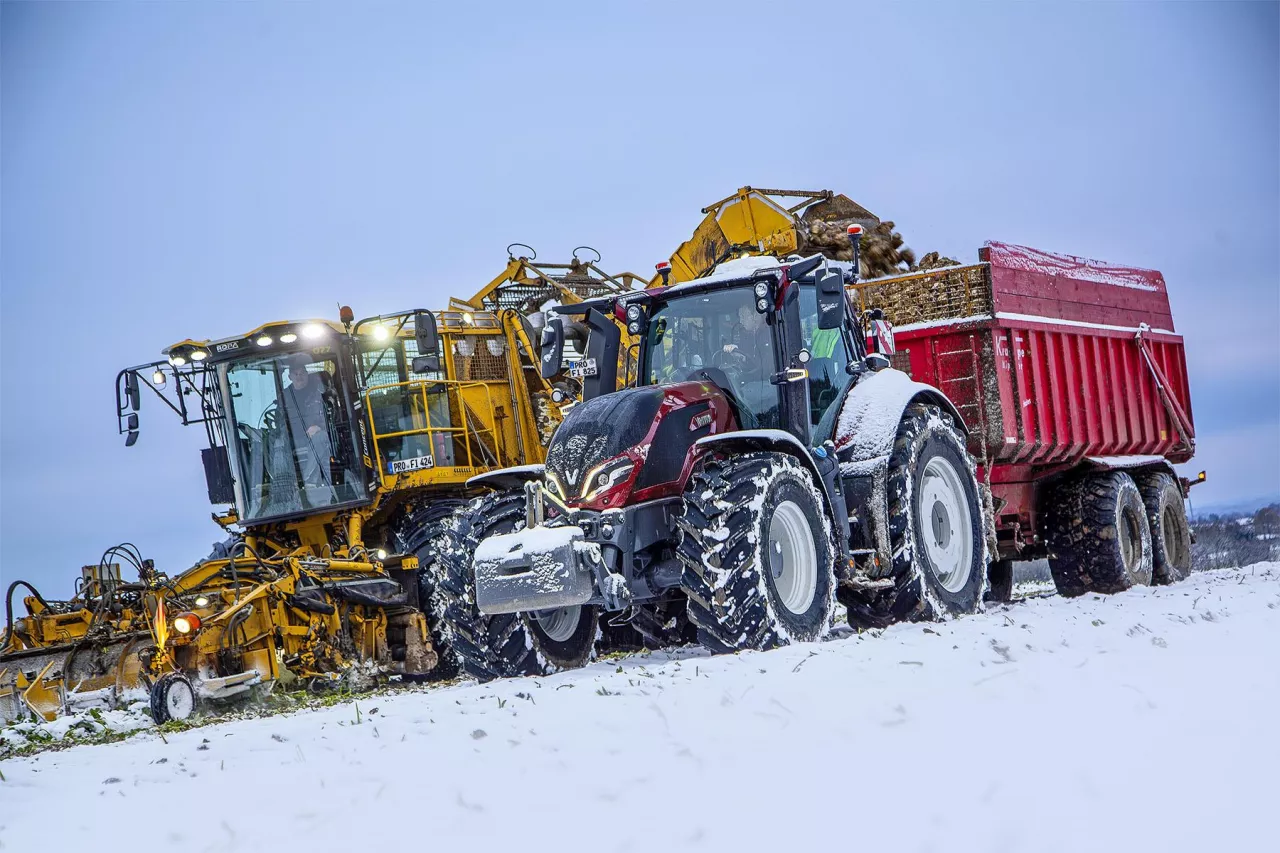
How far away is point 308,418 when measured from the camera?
12859 millimetres

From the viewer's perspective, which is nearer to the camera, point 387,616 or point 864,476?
point 864,476

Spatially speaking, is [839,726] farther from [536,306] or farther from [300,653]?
[536,306]

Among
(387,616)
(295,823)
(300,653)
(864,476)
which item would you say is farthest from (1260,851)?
(387,616)

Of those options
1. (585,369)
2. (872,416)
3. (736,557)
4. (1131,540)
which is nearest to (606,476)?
(736,557)

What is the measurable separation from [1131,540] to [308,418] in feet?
26.5

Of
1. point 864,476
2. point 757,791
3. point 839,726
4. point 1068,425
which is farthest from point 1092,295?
point 757,791

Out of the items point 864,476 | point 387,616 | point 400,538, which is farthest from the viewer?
point 400,538

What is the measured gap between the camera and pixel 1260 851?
138 inches

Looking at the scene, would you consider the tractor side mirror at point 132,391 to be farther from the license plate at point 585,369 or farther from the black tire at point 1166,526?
the black tire at point 1166,526

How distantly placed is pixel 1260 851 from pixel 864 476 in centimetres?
524

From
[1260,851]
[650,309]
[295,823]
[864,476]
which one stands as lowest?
[1260,851]

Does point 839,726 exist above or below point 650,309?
below

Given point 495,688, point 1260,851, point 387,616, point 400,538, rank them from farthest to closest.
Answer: point 400,538 → point 387,616 → point 495,688 → point 1260,851

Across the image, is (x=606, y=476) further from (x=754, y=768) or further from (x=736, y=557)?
(x=754, y=768)
